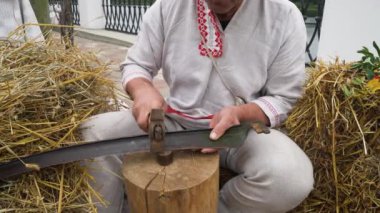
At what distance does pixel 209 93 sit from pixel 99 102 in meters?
0.42

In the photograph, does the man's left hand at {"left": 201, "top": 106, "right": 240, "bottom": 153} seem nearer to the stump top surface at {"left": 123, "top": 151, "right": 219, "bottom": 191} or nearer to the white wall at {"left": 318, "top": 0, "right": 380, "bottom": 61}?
the stump top surface at {"left": 123, "top": 151, "right": 219, "bottom": 191}

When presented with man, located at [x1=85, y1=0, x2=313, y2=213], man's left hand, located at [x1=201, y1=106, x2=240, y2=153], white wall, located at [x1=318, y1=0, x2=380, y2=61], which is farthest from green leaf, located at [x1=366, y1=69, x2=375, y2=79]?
white wall, located at [x1=318, y1=0, x2=380, y2=61]

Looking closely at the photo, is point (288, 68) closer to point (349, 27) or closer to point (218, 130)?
point (218, 130)

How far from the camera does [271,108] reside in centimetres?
145

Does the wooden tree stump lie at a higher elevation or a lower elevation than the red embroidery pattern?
lower

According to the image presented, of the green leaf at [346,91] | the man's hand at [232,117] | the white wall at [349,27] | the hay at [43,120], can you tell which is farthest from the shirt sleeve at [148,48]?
the white wall at [349,27]

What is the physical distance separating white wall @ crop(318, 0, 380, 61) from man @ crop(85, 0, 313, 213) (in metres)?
1.48

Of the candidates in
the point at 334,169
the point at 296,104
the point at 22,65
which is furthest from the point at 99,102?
the point at 334,169

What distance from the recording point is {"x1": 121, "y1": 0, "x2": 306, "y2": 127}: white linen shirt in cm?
149

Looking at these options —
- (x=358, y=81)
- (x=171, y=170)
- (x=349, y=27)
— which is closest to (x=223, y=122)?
(x=171, y=170)

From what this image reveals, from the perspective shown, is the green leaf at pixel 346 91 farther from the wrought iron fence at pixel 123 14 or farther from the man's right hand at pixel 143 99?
the wrought iron fence at pixel 123 14

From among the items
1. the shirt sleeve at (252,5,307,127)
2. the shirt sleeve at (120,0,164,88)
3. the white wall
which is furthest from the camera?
the white wall

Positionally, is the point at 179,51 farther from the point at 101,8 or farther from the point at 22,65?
the point at 101,8

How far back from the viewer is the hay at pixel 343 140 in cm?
149
